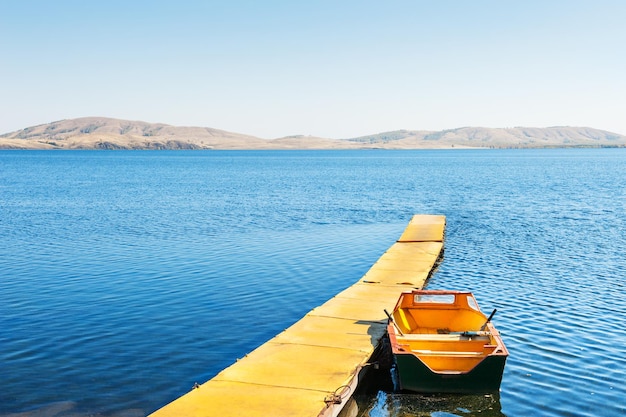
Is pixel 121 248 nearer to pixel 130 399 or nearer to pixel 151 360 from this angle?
pixel 151 360

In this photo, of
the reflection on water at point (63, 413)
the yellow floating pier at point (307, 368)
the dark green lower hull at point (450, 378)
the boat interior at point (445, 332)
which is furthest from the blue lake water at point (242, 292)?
the yellow floating pier at point (307, 368)

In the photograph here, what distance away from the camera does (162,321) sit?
23422 mm

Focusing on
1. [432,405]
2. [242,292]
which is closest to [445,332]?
[432,405]

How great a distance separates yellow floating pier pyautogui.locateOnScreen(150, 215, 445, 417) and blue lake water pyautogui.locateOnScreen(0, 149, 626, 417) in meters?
1.87

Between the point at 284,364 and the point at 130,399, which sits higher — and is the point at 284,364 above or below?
above

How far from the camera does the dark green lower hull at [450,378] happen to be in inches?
632

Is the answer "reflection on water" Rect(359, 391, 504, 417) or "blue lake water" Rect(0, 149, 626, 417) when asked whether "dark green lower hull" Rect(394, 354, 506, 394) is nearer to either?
"reflection on water" Rect(359, 391, 504, 417)

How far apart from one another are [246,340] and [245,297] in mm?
5755

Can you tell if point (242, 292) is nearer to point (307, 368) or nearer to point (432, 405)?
point (307, 368)

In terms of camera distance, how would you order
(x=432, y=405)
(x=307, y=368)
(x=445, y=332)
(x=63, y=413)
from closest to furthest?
(x=63, y=413) < (x=307, y=368) < (x=432, y=405) < (x=445, y=332)

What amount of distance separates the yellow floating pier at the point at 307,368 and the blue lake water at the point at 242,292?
1874 mm

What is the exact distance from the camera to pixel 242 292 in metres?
28.0

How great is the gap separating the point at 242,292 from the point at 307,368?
12.5 meters

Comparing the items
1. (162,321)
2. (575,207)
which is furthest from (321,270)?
(575,207)
